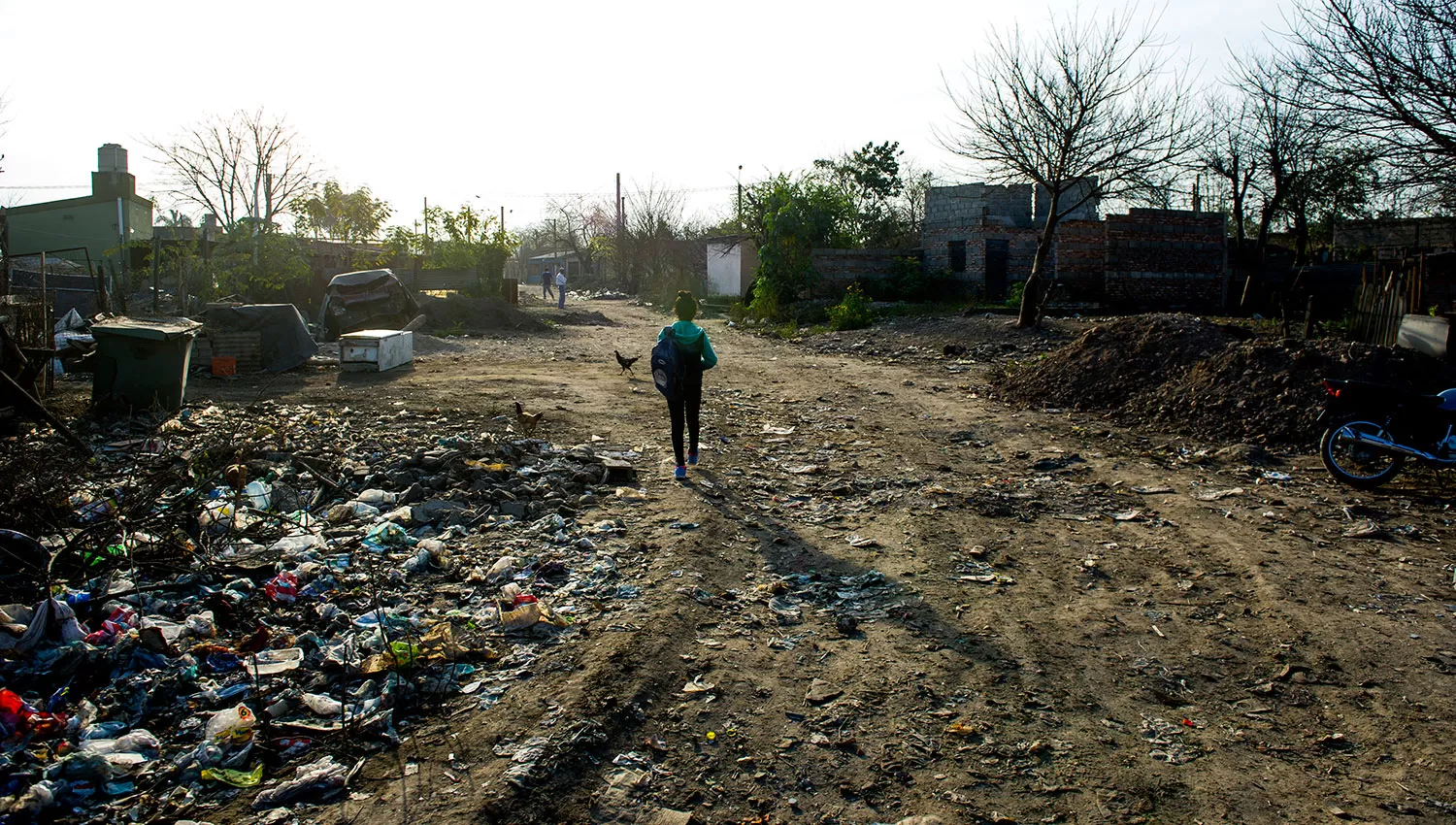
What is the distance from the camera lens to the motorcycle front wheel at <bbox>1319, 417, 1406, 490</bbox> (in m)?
6.31

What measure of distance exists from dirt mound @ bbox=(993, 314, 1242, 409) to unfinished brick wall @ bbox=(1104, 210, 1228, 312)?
982 cm

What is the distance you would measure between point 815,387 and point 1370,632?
8.52m

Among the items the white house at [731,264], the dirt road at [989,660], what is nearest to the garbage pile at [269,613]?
the dirt road at [989,660]

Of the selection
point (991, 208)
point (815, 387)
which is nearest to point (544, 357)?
point (815, 387)

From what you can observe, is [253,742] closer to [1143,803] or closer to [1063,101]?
[1143,803]

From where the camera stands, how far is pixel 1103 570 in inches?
193

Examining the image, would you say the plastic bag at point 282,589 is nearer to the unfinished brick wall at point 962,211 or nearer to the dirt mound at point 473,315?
the dirt mound at point 473,315

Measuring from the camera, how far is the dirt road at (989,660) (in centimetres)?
281

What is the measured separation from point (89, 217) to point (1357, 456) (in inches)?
1515

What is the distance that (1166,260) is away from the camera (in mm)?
20016

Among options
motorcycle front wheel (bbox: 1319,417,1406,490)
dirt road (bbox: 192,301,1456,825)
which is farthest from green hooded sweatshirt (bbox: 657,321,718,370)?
motorcycle front wheel (bbox: 1319,417,1406,490)

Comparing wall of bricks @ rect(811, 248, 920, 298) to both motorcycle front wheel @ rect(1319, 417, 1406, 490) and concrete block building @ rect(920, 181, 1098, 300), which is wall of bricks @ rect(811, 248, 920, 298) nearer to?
concrete block building @ rect(920, 181, 1098, 300)

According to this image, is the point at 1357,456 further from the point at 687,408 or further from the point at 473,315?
the point at 473,315

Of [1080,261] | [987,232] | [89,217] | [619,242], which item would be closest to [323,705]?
[1080,261]
